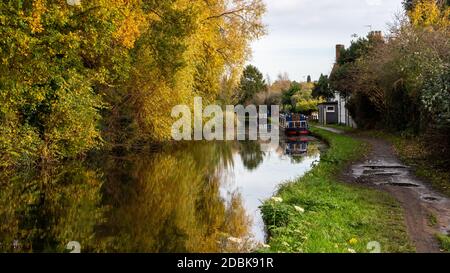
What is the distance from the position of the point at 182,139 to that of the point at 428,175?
21332mm

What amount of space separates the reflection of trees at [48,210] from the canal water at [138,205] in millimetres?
20

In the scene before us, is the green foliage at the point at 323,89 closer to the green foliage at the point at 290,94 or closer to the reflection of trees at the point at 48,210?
the green foliage at the point at 290,94

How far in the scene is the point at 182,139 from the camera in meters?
35.2

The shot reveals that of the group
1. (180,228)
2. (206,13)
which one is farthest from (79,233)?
(206,13)

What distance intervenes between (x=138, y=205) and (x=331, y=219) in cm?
557

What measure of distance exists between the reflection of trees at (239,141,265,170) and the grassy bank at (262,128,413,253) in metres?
8.92

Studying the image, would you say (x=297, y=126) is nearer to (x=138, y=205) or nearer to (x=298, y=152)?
(x=298, y=152)

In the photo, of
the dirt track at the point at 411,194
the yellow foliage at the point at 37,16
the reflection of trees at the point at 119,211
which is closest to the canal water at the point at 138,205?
the reflection of trees at the point at 119,211

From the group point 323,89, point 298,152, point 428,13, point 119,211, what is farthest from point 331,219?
point 323,89

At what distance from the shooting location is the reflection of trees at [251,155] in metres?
25.0

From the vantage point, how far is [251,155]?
2947cm

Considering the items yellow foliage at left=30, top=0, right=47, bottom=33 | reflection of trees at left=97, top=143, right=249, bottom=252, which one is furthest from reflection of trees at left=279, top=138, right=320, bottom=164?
yellow foliage at left=30, top=0, right=47, bottom=33
